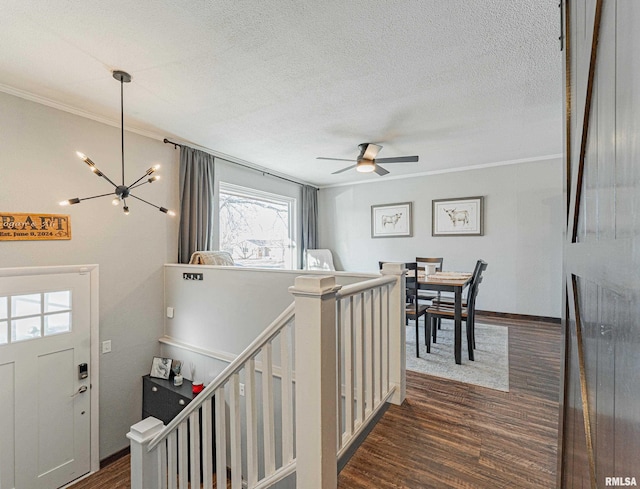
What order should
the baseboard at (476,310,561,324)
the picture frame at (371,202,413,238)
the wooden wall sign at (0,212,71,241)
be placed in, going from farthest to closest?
the picture frame at (371,202,413,238)
the baseboard at (476,310,561,324)
the wooden wall sign at (0,212,71,241)

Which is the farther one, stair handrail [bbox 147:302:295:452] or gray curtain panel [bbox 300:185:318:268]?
gray curtain panel [bbox 300:185:318:268]

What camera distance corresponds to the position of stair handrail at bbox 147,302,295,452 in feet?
4.57

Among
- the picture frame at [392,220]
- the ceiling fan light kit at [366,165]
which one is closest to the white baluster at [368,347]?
the ceiling fan light kit at [366,165]

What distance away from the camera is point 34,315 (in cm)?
280

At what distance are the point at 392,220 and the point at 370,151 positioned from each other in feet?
7.30

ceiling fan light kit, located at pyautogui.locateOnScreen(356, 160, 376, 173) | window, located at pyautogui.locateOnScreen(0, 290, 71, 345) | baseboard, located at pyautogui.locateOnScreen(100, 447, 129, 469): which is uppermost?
ceiling fan light kit, located at pyautogui.locateOnScreen(356, 160, 376, 173)

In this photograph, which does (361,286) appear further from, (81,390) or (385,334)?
(81,390)

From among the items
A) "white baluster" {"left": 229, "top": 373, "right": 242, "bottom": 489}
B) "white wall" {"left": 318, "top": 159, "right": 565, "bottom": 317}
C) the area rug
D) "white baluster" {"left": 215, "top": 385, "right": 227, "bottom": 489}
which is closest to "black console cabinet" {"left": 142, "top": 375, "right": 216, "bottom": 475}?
"white baluster" {"left": 215, "top": 385, "right": 227, "bottom": 489}

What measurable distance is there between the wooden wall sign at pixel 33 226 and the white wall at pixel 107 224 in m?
0.05

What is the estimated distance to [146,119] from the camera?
323 cm

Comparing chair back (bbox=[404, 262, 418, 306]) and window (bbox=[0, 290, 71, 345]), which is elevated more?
chair back (bbox=[404, 262, 418, 306])

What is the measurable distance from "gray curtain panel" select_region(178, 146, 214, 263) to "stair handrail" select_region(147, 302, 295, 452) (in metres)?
2.46

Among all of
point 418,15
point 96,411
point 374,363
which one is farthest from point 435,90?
point 96,411

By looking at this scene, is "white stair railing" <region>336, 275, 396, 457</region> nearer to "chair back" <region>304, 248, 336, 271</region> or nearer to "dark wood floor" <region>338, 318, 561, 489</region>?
"dark wood floor" <region>338, 318, 561, 489</region>
